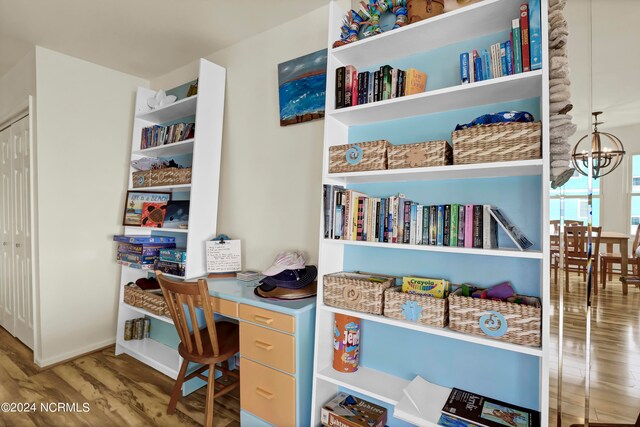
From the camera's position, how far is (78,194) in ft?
9.41

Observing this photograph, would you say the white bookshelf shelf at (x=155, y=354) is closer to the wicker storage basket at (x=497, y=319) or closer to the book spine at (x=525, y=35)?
the wicker storage basket at (x=497, y=319)

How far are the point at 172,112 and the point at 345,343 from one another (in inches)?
90.2

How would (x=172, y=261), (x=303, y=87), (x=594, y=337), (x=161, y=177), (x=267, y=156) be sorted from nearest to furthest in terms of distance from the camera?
(x=594, y=337) < (x=303, y=87) < (x=267, y=156) < (x=172, y=261) < (x=161, y=177)

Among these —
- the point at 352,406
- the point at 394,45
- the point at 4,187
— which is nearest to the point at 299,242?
the point at 352,406

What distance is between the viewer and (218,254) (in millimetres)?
2396

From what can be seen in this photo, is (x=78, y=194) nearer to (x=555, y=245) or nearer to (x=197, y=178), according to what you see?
(x=197, y=178)

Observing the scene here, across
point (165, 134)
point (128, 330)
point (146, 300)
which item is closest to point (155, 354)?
point (128, 330)

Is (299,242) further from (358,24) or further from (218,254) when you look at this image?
(358,24)

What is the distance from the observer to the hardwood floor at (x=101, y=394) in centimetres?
200

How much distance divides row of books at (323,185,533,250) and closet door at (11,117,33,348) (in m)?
2.70

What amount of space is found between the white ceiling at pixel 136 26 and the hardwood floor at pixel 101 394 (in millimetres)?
2539

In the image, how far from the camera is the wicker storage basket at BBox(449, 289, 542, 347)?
119cm

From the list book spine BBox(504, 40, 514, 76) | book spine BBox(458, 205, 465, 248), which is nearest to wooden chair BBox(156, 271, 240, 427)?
book spine BBox(458, 205, 465, 248)

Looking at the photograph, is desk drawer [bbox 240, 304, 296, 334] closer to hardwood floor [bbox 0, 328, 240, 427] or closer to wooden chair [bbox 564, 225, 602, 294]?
hardwood floor [bbox 0, 328, 240, 427]
